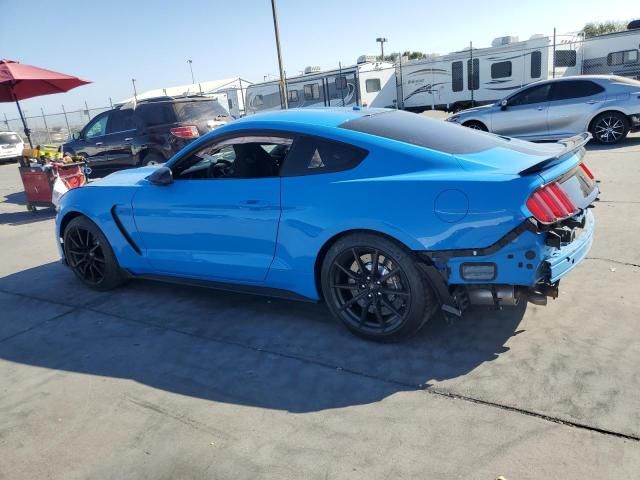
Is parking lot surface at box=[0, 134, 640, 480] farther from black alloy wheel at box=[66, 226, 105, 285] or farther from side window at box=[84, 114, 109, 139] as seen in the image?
side window at box=[84, 114, 109, 139]

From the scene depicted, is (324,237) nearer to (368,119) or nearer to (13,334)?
(368,119)

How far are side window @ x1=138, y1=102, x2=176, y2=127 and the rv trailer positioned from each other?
15.6m

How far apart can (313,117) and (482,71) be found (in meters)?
20.4

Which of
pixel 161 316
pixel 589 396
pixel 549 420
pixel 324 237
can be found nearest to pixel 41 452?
pixel 161 316

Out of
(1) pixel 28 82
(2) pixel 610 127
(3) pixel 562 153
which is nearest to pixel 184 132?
(1) pixel 28 82

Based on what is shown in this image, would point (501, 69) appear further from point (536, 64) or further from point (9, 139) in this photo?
point (9, 139)

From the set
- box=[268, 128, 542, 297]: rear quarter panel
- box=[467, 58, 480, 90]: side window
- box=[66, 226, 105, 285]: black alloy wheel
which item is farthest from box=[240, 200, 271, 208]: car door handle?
box=[467, 58, 480, 90]: side window

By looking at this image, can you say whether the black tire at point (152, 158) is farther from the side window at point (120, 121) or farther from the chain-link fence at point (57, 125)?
the chain-link fence at point (57, 125)

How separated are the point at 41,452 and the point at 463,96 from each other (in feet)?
74.6

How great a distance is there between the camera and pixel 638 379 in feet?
9.34

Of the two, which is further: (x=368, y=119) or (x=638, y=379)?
(x=368, y=119)

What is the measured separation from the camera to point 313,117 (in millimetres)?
3861

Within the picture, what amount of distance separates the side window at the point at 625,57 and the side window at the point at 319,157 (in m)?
21.6

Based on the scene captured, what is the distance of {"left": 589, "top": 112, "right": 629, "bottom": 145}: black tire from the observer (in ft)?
34.4
